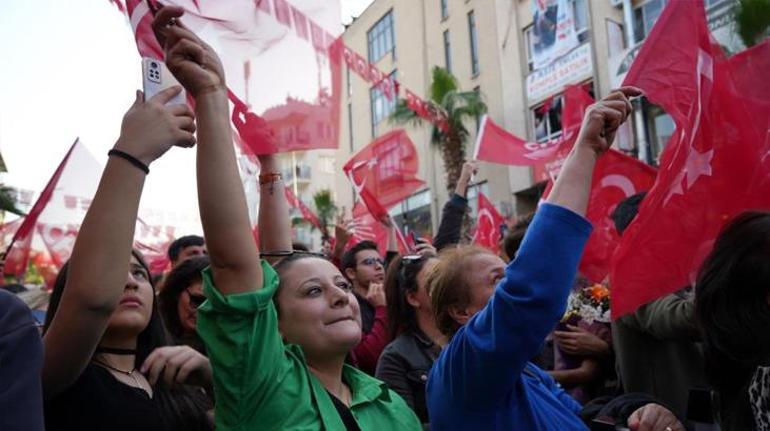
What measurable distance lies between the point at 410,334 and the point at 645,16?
16.5 meters

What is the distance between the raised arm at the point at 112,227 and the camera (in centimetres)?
163

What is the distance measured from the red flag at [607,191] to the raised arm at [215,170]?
9.11 feet

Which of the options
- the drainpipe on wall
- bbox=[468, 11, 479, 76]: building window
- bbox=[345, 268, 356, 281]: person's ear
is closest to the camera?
bbox=[345, 268, 356, 281]: person's ear

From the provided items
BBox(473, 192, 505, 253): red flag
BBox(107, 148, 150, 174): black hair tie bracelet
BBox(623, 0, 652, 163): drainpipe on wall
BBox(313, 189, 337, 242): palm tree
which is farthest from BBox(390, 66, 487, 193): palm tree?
BBox(107, 148, 150, 174): black hair tie bracelet

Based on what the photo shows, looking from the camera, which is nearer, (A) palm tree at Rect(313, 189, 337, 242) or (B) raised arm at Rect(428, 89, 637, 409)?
(B) raised arm at Rect(428, 89, 637, 409)

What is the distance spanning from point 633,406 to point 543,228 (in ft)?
2.73

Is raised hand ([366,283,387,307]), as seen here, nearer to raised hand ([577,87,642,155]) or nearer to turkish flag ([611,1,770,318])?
turkish flag ([611,1,770,318])

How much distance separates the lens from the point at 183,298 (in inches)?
129

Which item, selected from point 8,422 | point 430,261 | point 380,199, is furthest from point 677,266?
point 380,199

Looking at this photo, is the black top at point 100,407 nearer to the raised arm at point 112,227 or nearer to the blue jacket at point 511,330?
the raised arm at point 112,227

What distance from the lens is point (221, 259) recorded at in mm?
1737

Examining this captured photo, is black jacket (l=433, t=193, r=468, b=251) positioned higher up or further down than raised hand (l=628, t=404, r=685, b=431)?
higher up

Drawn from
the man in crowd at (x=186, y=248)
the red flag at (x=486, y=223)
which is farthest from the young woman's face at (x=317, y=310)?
the red flag at (x=486, y=223)

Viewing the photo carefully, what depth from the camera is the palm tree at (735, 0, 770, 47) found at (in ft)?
38.0
